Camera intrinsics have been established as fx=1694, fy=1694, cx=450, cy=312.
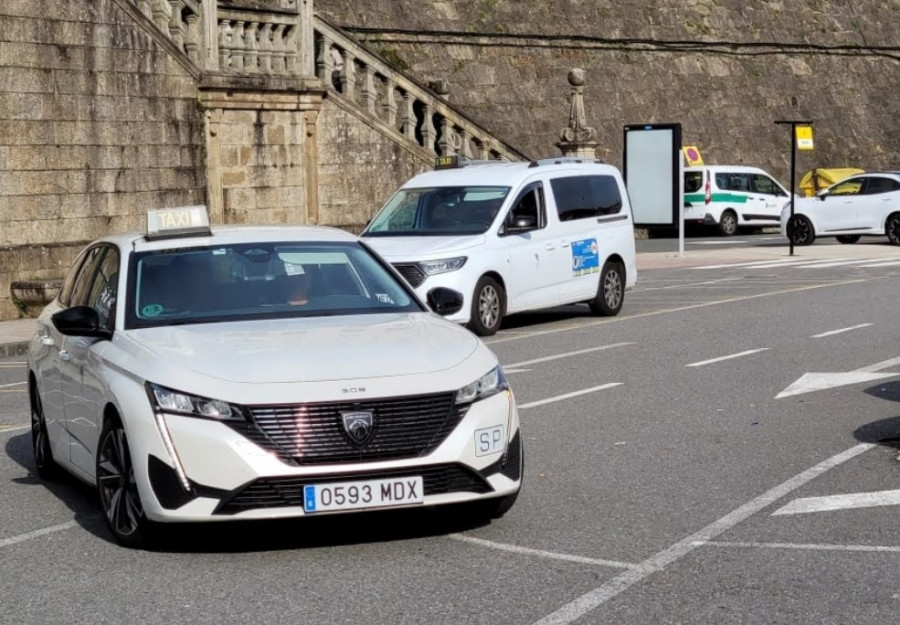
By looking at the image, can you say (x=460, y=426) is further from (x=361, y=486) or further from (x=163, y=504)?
(x=163, y=504)

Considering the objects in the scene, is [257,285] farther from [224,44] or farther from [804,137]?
[804,137]

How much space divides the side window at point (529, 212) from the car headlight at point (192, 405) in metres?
11.1

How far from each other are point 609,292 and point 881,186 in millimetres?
16189

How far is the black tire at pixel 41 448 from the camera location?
370 inches

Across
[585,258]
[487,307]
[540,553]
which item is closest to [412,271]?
[487,307]

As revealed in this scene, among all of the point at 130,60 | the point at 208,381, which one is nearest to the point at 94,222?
the point at 130,60

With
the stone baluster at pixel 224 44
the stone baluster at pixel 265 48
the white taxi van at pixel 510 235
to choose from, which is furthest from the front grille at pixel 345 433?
the stone baluster at pixel 265 48

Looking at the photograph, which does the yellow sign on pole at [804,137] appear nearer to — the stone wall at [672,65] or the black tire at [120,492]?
the stone wall at [672,65]

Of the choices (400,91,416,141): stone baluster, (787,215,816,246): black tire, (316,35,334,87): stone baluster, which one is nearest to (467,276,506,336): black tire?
(316,35,334,87): stone baluster

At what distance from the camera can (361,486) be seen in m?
7.12

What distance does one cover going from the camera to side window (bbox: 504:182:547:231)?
18266 mm

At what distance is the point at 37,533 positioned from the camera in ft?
26.3

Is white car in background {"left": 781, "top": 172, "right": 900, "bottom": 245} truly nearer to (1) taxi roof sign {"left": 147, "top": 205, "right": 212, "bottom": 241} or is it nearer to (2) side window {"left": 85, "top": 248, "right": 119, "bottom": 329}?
(1) taxi roof sign {"left": 147, "top": 205, "right": 212, "bottom": 241}

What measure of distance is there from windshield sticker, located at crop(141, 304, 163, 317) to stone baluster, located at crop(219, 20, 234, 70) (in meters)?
16.1
